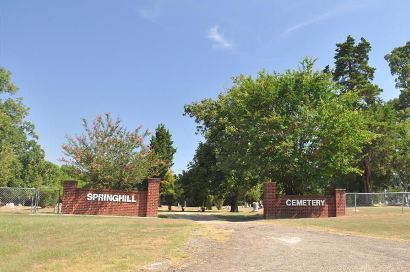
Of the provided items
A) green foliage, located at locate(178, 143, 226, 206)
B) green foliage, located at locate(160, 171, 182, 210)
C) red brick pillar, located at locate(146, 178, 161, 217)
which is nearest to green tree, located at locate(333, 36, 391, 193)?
green foliage, located at locate(178, 143, 226, 206)

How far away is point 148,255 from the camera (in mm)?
11703

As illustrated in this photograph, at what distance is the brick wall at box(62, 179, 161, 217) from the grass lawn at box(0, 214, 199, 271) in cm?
831

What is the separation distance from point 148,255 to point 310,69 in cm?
2225

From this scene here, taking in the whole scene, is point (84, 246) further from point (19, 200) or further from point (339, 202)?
point (339, 202)

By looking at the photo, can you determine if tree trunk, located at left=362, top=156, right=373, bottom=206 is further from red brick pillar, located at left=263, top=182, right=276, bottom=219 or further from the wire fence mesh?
the wire fence mesh

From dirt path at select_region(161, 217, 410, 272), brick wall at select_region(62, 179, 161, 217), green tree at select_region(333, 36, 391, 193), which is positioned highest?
green tree at select_region(333, 36, 391, 193)

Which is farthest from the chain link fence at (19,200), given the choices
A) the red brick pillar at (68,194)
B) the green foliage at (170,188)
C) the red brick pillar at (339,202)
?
the green foliage at (170,188)

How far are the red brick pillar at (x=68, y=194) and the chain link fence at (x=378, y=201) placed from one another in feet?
64.7

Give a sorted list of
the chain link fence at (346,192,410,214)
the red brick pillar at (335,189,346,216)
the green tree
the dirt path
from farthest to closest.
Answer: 1. the green tree
2. the chain link fence at (346,192,410,214)
3. the red brick pillar at (335,189,346,216)
4. the dirt path

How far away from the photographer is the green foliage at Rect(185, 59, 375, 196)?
2798cm

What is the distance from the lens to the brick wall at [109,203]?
25.7 metres

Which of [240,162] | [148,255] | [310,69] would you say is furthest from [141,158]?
[148,255]

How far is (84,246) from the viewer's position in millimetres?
12539

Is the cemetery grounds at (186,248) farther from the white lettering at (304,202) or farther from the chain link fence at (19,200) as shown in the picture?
the chain link fence at (19,200)
